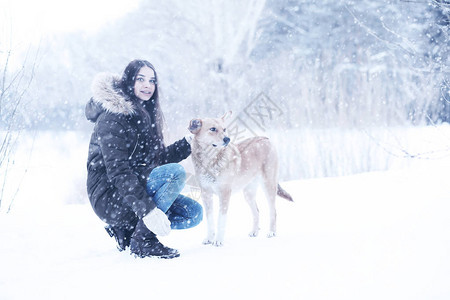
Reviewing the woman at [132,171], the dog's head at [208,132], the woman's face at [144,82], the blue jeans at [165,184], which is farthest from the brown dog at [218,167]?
the woman's face at [144,82]

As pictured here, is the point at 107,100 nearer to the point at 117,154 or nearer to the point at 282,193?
the point at 117,154

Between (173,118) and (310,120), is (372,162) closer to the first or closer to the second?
(310,120)

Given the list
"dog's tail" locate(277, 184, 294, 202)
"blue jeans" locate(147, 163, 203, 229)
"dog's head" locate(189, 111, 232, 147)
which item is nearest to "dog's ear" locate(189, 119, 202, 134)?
"dog's head" locate(189, 111, 232, 147)

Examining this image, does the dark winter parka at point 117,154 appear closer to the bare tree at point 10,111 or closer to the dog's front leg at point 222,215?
the dog's front leg at point 222,215

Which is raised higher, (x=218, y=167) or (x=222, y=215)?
(x=218, y=167)

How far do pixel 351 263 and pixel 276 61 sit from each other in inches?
488

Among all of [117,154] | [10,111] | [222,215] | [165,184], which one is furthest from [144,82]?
[10,111]

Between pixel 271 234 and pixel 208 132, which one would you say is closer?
pixel 208 132

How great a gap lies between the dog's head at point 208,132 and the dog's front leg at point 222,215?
16.0 inches

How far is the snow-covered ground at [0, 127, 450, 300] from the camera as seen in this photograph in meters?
1.96

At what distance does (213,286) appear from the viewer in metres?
2.02

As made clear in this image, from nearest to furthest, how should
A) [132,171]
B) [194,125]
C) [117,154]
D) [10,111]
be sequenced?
1. [117,154]
2. [132,171]
3. [194,125]
4. [10,111]

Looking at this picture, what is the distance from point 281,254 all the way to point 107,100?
1639mm

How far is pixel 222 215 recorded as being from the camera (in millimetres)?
3031
